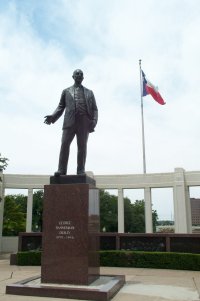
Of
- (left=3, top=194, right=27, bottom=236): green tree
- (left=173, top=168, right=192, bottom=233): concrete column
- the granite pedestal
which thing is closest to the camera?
the granite pedestal

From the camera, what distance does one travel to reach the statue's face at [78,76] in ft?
34.3

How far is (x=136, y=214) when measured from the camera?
2589 inches

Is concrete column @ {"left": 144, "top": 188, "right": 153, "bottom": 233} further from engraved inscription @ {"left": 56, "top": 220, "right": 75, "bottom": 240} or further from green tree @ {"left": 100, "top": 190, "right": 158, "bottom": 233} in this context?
green tree @ {"left": 100, "top": 190, "right": 158, "bottom": 233}

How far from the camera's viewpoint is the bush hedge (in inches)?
608

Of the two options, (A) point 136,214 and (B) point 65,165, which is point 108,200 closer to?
(A) point 136,214

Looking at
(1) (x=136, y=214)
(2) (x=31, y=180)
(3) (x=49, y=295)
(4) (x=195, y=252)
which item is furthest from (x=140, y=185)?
(1) (x=136, y=214)

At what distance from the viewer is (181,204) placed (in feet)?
78.3

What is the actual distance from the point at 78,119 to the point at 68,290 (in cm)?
442

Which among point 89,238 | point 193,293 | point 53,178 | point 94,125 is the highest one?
point 94,125

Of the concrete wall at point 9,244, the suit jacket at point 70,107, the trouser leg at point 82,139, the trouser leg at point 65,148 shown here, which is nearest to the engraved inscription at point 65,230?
the trouser leg at point 65,148

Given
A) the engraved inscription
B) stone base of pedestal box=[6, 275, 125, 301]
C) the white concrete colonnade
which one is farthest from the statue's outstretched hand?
the white concrete colonnade

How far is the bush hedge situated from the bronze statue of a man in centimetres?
781

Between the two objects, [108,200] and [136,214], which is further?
[136,214]

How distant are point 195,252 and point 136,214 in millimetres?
50132
